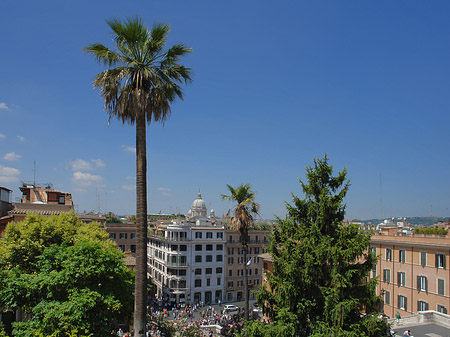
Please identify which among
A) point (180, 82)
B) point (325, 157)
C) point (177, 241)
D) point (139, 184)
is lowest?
point (177, 241)

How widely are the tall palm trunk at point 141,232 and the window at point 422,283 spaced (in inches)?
1273

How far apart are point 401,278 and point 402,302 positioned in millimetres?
2543

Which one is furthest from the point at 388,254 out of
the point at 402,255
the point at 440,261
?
the point at 440,261

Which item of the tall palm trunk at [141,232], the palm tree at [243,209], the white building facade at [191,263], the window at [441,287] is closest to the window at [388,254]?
the window at [441,287]

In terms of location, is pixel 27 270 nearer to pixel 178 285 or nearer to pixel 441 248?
pixel 441 248

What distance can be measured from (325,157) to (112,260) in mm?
12445

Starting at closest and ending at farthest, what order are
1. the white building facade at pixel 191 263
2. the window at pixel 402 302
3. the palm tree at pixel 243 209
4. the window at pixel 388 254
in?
the palm tree at pixel 243 209, the window at pixel 402 302, the window at pixel 388 254, the white building facade at pixel 191 263

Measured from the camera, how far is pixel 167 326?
79.2ft

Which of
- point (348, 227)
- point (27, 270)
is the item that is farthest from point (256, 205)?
point (27, 270)

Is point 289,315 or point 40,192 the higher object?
point 40,192

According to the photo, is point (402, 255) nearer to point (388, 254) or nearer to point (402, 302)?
point (388, 254)

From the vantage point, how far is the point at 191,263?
210 ft

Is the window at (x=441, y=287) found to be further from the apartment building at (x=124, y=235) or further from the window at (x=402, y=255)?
the apartment building at (x=124, y=235)

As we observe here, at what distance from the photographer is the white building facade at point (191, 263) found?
62906 mm
